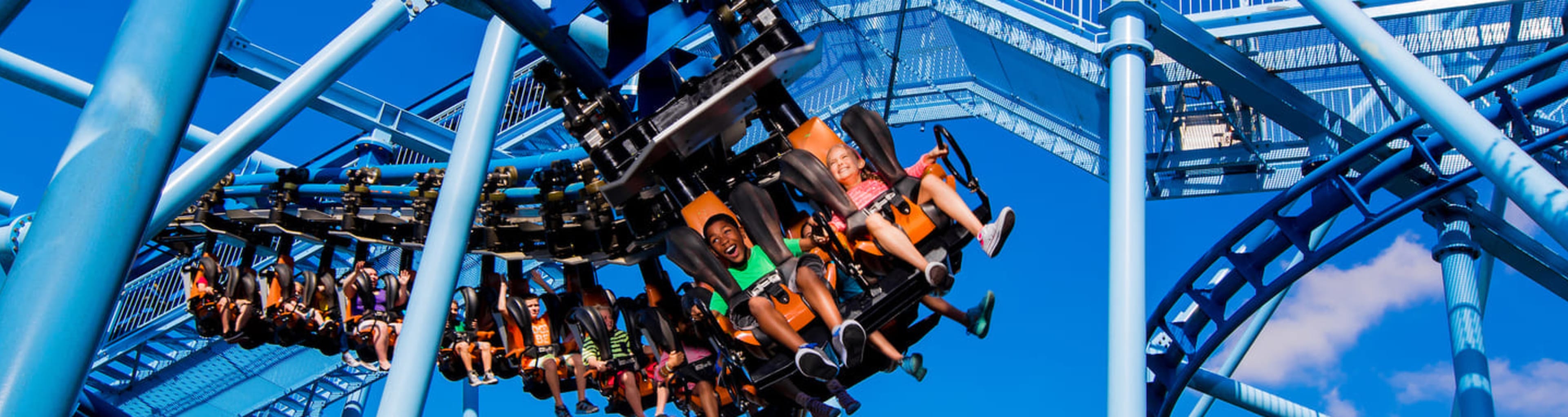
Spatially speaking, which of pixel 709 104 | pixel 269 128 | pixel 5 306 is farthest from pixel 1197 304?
pixel 5 306

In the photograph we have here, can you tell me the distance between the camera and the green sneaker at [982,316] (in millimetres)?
7004

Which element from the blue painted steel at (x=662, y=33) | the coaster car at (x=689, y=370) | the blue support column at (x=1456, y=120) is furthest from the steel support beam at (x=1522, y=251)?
the blue painted steel at (x=662, y=33)

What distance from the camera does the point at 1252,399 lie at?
9.54m

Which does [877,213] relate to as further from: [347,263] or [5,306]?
[347,263]

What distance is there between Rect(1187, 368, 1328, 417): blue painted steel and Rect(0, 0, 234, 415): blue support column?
8.29 meters

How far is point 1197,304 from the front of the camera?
959cm

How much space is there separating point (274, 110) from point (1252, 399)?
21.8 ft

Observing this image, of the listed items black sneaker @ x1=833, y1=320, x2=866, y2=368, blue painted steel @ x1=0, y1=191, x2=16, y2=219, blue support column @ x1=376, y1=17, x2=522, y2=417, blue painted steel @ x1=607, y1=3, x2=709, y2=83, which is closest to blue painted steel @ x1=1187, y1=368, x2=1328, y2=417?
black sneaker @ x1=833, y1=320, x2=866, y2=368

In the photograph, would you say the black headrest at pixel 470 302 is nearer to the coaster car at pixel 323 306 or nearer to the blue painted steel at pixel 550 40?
the coaster car at pixel 323 306

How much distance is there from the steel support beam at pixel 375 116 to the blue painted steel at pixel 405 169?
0.36 metres

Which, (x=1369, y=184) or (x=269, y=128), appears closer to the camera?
(x=269, y=128)

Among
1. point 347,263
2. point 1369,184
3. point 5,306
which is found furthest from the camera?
point 347,263

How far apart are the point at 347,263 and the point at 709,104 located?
670 cm

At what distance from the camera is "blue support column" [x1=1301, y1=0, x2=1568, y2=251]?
205 inches
